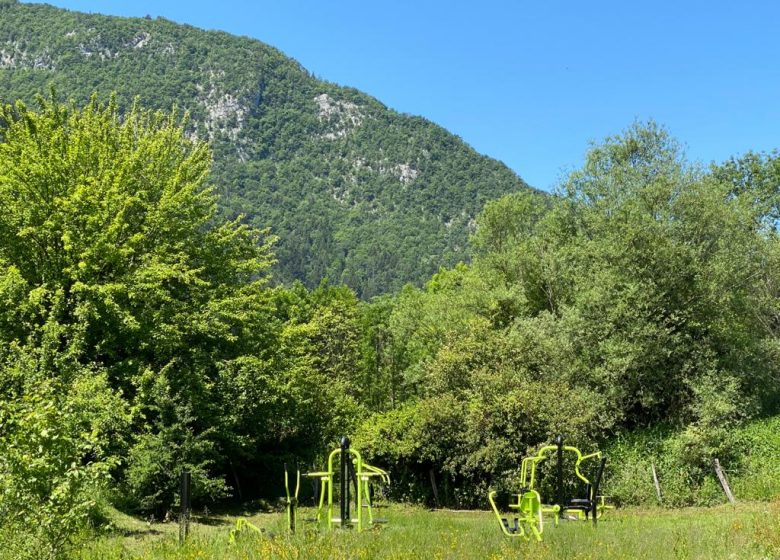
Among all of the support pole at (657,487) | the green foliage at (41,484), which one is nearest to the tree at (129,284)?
the green foliage at (41,484)

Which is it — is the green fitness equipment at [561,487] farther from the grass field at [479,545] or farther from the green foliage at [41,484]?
the green foliage at [41,484]

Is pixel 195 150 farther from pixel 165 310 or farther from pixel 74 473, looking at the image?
pixel 74 473

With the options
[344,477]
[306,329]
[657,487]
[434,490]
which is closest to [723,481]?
[657,487]

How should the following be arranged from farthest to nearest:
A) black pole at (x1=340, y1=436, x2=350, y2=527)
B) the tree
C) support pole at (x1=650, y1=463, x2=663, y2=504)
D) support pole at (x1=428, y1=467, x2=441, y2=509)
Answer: support pole at (x1=428, y1=467, x2=441, y2=509), support pole at (x1=650, y1=463, x2=663, y2=504), the tree, black pole at (x1=340, y1=436, x2=350, y2=527)

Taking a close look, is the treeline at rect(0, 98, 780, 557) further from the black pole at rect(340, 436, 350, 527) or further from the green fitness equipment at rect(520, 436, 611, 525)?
the black pole at rect(340, 436, 350, 527)

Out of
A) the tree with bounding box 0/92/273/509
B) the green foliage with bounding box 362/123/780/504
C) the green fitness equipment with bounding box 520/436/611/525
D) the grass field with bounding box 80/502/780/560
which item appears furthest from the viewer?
the green foliage with bounding box 362/123/780/504

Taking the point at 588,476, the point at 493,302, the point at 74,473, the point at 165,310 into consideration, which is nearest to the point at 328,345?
the point at 493,302

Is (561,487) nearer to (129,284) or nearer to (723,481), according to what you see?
(723,481)

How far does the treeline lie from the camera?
22.2m

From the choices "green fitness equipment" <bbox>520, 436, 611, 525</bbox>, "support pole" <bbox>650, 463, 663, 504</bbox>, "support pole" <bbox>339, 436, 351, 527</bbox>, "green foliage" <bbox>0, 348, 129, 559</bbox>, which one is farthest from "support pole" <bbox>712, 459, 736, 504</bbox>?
"green foliage" <bbox>0, 348, 129, 559</bbox>

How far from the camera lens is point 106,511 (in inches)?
703

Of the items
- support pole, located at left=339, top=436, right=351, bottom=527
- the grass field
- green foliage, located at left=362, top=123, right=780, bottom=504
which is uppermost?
green foliage, located at left=362, top=123, right=780, bottom=504

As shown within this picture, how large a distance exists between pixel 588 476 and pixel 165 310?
1647 cm

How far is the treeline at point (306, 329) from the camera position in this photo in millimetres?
22172
